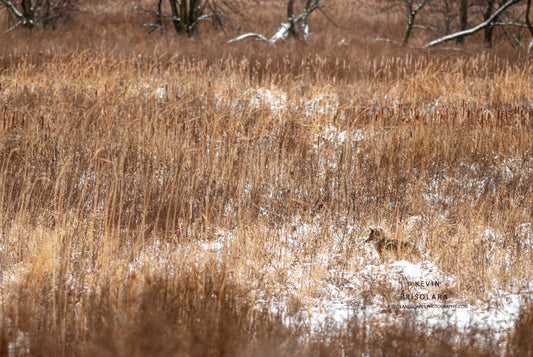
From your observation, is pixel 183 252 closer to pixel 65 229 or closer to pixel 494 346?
pixel 65 229

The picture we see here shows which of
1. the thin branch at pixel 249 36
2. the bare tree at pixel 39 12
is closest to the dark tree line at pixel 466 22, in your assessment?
the thin branch at pixel 249 36

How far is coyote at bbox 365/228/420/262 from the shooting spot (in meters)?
3.13

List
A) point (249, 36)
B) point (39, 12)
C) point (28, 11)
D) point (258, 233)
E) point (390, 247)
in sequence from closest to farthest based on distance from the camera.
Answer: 1. point (390, 247)
2. point (258, 233)
3. point (249, 36)
4. point (28, 11)
5. point (39, 12)

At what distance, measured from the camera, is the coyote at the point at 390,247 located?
3.13 meters

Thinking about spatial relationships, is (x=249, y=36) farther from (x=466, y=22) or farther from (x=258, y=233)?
(x=258, y=233)

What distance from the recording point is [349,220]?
12.1 feet

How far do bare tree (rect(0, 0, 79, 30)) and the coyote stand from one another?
12.8m

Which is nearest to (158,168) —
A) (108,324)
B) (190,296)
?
(190,296)

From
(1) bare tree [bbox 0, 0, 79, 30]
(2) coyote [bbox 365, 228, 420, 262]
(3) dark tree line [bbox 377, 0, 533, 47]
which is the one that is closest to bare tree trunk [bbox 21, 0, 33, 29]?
(1) bare tree [bbox 0, 0, 79, 30]

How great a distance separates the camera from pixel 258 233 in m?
3.28

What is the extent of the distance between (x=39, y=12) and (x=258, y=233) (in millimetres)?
13753

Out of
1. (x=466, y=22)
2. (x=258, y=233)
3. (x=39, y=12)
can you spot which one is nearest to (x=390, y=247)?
(x=258, y=233)

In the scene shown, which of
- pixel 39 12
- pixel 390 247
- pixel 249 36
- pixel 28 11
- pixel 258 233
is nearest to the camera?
pixel 390 247

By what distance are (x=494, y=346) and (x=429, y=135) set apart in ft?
9.47
